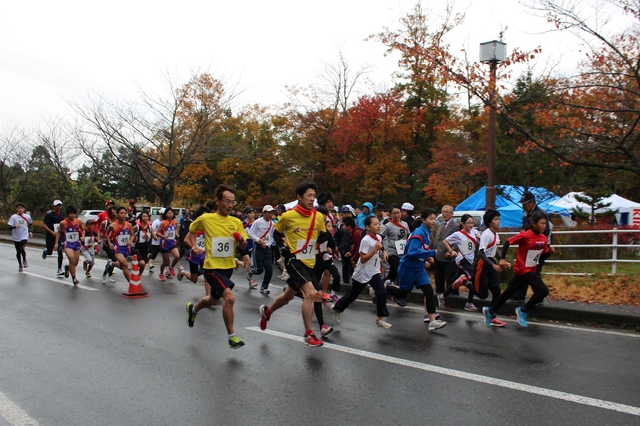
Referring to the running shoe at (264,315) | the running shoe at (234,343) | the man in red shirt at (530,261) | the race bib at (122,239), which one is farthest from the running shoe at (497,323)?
the race bib at (122,239)

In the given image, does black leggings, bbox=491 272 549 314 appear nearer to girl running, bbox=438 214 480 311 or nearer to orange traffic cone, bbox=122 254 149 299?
girl running, bbox=438 214 480 311

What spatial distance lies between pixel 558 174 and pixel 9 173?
35.7 meters

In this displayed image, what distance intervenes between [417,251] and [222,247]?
2865 mm

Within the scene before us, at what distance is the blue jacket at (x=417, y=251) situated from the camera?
7.40 metres

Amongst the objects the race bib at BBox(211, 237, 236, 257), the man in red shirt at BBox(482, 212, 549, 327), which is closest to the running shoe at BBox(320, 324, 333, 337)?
the race bib at BBox(211, 237, 236, 257)

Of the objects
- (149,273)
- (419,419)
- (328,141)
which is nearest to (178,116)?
(328,141)

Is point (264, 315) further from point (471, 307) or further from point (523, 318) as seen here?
point (471, 307)

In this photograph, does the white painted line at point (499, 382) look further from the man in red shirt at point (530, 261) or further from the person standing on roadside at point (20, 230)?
the person standing on roadside at point (20, 230)

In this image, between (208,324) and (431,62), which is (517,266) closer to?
(431,62)

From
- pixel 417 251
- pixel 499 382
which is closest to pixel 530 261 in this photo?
pixel 417 251

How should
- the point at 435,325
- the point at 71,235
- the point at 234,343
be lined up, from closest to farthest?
the point at 234,343 < the point at 435,325 < the point at 71,235

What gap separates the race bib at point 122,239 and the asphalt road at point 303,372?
3.03m

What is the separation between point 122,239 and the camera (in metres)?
11.1

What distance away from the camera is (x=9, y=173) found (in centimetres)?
3594
